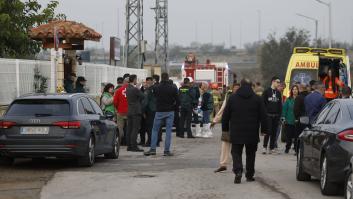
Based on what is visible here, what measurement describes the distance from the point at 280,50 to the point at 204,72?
4775 cm

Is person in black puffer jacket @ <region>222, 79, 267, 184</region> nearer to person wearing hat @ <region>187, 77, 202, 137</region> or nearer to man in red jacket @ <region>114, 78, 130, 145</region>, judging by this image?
man in red jacket @ <region>114, 78, 130, 145</region>

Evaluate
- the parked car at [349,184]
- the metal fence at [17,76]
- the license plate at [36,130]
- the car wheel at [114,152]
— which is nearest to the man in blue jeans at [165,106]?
the car wheel at [114,152]

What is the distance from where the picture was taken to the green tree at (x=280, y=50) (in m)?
88.5

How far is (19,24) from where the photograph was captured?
28.4m

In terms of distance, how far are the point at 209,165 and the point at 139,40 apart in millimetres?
29808

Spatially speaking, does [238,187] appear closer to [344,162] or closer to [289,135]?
[344,162]

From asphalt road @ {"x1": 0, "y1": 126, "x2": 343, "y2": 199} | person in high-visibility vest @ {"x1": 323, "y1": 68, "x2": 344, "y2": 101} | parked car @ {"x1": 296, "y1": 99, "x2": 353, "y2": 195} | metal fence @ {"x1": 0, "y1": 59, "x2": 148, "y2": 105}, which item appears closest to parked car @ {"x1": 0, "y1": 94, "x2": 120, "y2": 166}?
asphalt road @ {"x1": 0, "y1": 126, "x2": 343, "y2": 199}

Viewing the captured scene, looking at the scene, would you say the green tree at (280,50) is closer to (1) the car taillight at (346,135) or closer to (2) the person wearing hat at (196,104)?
(2) the person wearing hat at (196,104)

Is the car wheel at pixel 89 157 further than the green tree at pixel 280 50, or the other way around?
the green tree at pixel 280 50

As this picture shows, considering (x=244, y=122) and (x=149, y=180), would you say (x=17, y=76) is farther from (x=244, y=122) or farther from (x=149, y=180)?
(x=244, y=122)

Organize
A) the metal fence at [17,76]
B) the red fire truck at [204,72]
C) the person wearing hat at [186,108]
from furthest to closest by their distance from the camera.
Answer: the red fire truck at [204,72] → the person wearing hat at [186,108] → the metal fence at [17,76]

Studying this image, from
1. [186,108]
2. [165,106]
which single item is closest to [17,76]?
[186,108]

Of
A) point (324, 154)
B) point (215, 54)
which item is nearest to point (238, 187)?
point (324, 154)

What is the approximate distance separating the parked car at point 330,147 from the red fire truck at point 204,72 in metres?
29.2
